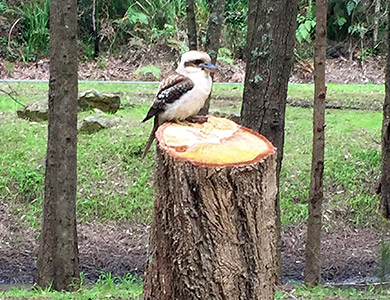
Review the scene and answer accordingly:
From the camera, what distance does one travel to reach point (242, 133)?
11.6 ft

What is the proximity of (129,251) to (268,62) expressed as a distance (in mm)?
3548

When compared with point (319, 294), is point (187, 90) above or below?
above

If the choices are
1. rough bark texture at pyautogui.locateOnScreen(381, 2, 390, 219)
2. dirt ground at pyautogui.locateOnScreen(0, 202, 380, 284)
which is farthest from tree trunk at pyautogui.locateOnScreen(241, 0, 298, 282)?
dirt ground at pyautogui.locateOnScreen(0, 202, 380, 284)

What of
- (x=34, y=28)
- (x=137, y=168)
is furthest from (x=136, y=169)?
(x=34, y=28)

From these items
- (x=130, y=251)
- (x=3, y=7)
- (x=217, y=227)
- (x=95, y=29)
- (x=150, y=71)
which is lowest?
(x=130, y=251)

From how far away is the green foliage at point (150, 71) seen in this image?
49.4 ft

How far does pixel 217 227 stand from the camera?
3213 millimetres

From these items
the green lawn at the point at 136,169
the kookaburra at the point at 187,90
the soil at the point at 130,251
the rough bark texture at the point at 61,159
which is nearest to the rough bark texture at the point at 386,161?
the soil at the point at 130,251

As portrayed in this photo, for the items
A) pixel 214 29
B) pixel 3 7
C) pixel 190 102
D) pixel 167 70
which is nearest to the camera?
pixel 190 102

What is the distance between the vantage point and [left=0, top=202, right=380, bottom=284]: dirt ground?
7.81 metres

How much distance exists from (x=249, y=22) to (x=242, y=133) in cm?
256

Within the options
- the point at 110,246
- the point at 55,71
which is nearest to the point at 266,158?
the point at 55,71

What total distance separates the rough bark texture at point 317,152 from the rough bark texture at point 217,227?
2.82 m

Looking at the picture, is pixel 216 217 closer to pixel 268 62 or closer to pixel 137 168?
pixel 268 62
